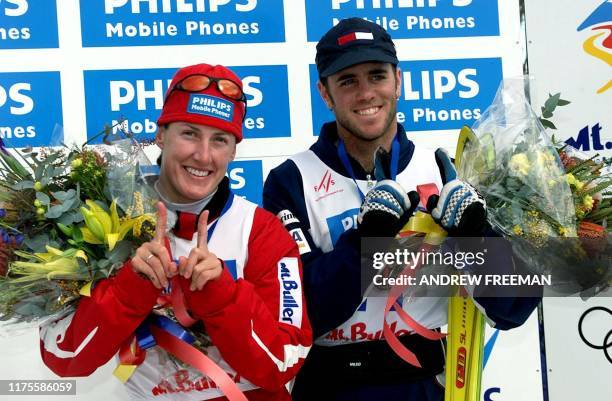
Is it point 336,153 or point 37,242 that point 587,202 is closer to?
point 336,153

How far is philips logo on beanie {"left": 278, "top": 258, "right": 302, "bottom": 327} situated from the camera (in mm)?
1908

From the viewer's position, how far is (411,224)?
1948mm

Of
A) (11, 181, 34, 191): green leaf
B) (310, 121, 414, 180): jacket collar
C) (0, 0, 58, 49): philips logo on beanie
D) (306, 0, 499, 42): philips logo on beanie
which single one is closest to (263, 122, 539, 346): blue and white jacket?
(310, 121, 414, 180): jacket collar

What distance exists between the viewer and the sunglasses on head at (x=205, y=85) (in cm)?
200

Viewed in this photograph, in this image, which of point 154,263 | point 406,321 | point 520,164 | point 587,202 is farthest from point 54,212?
point 587,202

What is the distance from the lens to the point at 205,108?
6.45 feet

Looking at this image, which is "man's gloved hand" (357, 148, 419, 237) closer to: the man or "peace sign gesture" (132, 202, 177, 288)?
the man

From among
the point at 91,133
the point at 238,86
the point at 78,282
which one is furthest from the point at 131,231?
the point at 91,133

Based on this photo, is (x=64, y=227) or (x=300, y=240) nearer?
(x=64, y=227)

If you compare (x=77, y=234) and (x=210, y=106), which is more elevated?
(x=210, y=106)

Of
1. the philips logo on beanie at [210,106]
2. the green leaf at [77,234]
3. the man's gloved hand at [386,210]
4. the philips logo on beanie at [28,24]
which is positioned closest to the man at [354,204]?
the man's gloved hand at [386,210]

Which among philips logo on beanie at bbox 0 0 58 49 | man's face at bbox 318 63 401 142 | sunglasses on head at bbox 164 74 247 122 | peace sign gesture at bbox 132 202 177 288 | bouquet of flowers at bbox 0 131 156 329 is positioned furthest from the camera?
philips logo on beanie at bbox 0 0 58 49

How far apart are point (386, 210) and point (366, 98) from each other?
21.0 inches

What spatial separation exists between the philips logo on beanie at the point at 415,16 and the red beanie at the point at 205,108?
3.59 feet
